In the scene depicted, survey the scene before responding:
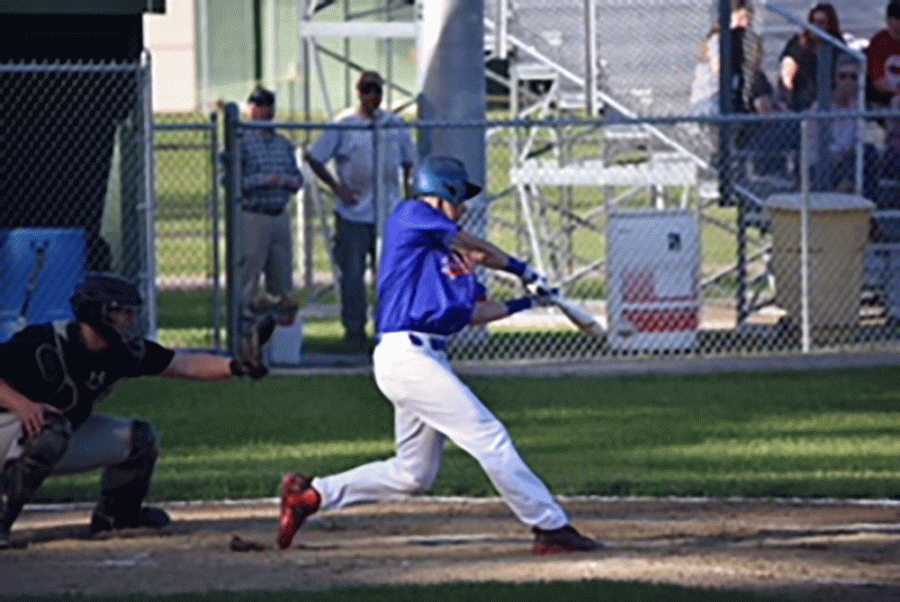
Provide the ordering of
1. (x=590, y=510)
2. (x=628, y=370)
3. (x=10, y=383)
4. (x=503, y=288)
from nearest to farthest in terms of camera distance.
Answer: (x=10, y=383) → (x=590, y=510) → (x=628, y=370) → (x=503, y=288)

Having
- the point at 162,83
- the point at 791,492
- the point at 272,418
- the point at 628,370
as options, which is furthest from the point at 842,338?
the point at 162,83

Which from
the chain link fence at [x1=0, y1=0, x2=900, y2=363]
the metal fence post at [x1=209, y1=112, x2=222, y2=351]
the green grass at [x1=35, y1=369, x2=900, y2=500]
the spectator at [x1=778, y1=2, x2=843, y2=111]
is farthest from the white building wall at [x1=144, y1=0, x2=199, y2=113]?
the green grass at [x1=35, y1=369, x2=900, y2=500]

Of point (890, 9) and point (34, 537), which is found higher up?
point (890, 9)

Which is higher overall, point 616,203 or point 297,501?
point 616,203

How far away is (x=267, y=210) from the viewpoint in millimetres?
19734

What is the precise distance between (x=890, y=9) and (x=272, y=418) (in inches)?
289

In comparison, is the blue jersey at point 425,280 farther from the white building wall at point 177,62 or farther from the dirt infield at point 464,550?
the white building wall at point 177,62

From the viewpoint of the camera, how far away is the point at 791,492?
44.4ft

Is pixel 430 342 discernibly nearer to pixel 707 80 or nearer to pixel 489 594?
pixel 489 594

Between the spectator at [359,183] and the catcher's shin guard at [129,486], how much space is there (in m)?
7.34

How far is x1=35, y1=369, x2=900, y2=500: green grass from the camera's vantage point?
1396cm

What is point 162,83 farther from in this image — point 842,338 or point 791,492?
point 791,492

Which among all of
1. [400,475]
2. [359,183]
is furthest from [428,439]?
[359,183]

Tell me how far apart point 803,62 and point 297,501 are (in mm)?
11258
